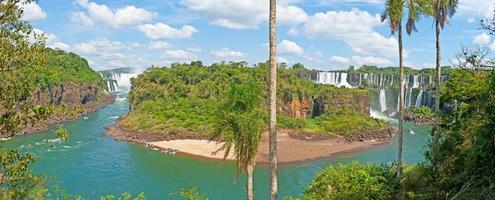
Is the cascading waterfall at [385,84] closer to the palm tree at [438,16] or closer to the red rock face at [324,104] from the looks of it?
the red rock face at [324,104]

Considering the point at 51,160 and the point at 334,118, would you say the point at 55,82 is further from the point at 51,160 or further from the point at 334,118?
the point at 334,118

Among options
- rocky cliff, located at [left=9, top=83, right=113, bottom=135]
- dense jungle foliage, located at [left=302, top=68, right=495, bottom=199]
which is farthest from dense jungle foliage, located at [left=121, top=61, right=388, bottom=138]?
dense jungle foliage, located at [left=302, top=68, right=495, bottom=199]

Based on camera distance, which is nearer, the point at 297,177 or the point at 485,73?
the point at 485,73

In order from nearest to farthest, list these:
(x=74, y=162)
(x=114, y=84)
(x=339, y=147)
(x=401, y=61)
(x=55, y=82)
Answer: (x=401, y=61)
(x=74, y=162)
(x=339, y=147)
(x=55, y=82)
(x=114, y=84)

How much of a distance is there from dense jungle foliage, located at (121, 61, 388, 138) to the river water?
819cm

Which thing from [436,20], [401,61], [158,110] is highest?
[436,20]

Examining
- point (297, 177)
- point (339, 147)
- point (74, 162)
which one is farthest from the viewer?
point (339, 147)

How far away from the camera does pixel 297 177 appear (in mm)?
44375

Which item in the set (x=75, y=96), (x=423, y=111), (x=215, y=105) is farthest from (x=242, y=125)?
(x=75, y=96)

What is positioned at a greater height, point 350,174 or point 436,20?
point 436,20

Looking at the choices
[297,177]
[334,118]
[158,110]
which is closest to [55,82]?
[158,110]

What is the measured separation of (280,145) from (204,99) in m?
20.5

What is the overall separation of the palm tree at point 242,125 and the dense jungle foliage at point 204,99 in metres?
46.3

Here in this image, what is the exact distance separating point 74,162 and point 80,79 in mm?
56217
